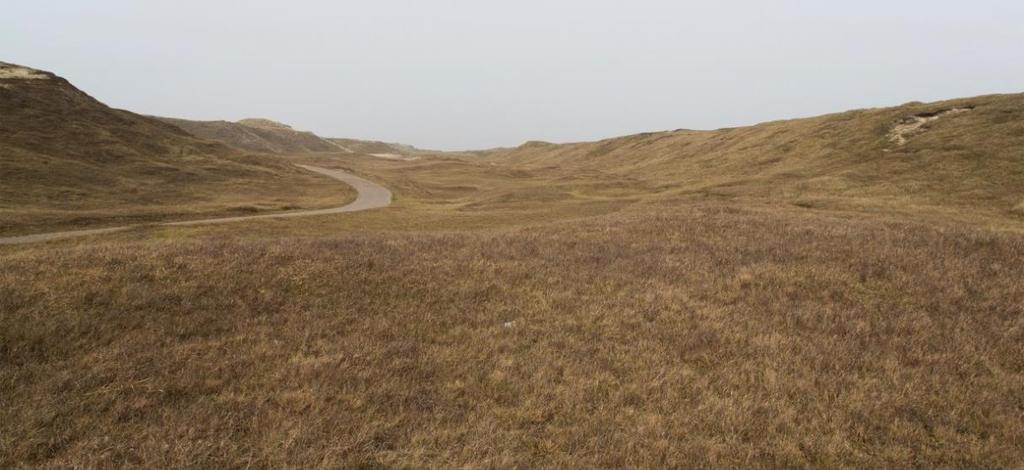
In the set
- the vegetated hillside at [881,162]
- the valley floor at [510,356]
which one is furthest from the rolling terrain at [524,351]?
the vegetated hillside at [881,162]

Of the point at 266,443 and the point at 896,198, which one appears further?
the point at 896,198

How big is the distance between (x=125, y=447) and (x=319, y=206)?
58.9 meters

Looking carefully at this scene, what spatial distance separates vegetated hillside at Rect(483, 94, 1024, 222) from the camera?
49.4 meters

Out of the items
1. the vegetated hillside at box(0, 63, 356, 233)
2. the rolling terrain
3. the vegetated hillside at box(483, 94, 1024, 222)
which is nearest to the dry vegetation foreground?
the rolling terrain

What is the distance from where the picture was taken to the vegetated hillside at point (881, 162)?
162 feet

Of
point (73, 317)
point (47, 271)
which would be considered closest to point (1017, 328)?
point (73, 317)

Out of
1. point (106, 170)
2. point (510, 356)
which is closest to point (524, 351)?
point (510, 356)

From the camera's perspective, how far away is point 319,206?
6206cm

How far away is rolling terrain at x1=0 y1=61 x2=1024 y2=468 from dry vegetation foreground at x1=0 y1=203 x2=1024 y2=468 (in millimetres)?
51

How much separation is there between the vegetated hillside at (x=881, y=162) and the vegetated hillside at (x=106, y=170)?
59.5 metres

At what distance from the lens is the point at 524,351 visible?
10.4m

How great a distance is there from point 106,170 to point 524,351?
8954 centimetres

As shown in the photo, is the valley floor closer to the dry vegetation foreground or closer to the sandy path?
the dry vegetation foreground

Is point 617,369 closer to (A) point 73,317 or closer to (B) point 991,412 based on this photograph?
(B) point 991,412
